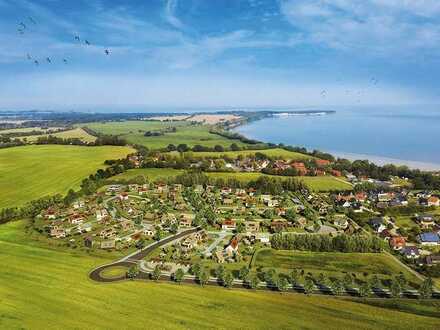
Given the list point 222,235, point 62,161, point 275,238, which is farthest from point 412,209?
point 62,161

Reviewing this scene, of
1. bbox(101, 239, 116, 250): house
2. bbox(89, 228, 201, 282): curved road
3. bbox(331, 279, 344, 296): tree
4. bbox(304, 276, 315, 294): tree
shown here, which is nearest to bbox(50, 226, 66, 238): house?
bbox(101, 239, 116, 250): house

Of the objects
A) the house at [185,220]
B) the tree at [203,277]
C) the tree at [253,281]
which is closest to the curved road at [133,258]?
the house at [185,220]

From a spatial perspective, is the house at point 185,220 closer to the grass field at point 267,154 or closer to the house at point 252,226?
the house at point 252,226

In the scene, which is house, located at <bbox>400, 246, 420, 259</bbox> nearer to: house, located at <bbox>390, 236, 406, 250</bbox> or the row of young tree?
house, located at <bbox>390, 236, 406, 250</bbox>

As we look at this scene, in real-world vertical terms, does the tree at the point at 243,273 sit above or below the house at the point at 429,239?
below

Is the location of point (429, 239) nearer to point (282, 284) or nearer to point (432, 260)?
point (432, 260)

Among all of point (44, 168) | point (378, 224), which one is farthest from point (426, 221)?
point (44, 168)
